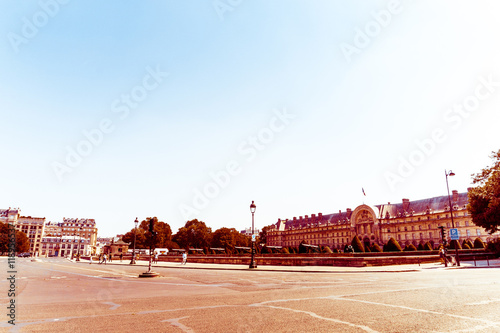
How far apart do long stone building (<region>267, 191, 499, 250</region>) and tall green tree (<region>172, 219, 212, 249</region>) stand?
5187 cm

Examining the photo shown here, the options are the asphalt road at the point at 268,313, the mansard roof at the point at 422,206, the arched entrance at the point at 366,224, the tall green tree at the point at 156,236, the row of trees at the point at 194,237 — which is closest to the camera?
the asphalt road at the point at 268,313

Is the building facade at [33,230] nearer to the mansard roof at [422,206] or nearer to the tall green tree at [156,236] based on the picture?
the tall green tree at [156,236]

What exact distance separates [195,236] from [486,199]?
8855 cm

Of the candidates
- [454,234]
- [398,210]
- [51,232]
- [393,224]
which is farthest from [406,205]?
[51,232]

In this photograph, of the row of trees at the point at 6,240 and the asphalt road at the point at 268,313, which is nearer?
the asphalt road at the point at 268,313

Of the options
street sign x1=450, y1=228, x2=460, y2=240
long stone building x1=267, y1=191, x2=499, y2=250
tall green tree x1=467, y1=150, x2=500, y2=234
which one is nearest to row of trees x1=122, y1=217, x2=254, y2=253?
long stone building x1=267, y1=191, x2=499, y2=250

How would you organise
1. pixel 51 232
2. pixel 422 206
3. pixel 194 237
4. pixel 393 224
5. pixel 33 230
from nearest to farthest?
pixel 194 237, pixel 422 206, pixel 393 224, pixel 33 230, pixel 51 232

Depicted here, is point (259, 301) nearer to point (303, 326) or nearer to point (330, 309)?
point (330, 309)

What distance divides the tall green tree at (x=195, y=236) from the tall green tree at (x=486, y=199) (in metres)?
84.4

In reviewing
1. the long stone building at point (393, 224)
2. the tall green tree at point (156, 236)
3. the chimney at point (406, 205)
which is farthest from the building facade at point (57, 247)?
the chimney at point (406, 205)

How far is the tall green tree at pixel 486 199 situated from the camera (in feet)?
116

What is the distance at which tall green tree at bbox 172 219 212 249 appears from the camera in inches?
4449

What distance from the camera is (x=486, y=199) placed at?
40.8m

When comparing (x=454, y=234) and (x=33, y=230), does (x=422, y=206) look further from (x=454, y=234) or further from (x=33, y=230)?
(x=33, y=230)
